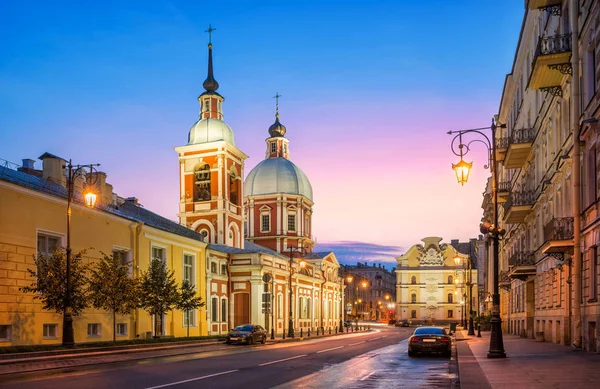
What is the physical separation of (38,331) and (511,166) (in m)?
27.8

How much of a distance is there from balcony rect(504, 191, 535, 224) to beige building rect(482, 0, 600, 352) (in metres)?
0.05

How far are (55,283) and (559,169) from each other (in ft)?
69.6

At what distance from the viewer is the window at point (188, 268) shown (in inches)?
1875

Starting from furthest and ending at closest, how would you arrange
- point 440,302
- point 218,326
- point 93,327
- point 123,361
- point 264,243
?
point 440,302
point 264,243
point 218,326
point 93,327
point 123,361

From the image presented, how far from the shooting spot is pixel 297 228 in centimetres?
8388

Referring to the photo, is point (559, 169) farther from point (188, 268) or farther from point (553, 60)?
point (188, 268)

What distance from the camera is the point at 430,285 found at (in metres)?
125

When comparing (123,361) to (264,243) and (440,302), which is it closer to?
(264,243)

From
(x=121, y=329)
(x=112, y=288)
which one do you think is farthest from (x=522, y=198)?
(x=121, y=329)

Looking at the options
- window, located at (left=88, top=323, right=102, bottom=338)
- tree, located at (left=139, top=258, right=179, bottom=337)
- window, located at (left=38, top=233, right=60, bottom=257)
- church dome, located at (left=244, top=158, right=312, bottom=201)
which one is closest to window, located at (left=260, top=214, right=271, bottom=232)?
church dome, located at (left=244, top=158, right=312, bottom=201)

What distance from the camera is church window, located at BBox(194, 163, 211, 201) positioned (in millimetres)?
64438

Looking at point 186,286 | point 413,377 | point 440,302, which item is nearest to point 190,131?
point 186,286

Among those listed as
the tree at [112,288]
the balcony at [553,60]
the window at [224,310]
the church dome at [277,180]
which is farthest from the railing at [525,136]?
the church dome at [277,180]

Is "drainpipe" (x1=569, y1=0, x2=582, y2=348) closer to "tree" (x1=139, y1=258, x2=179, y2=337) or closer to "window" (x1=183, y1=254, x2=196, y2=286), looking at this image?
"tree" (x1=139, y1=258, x2=179, y2=337)
